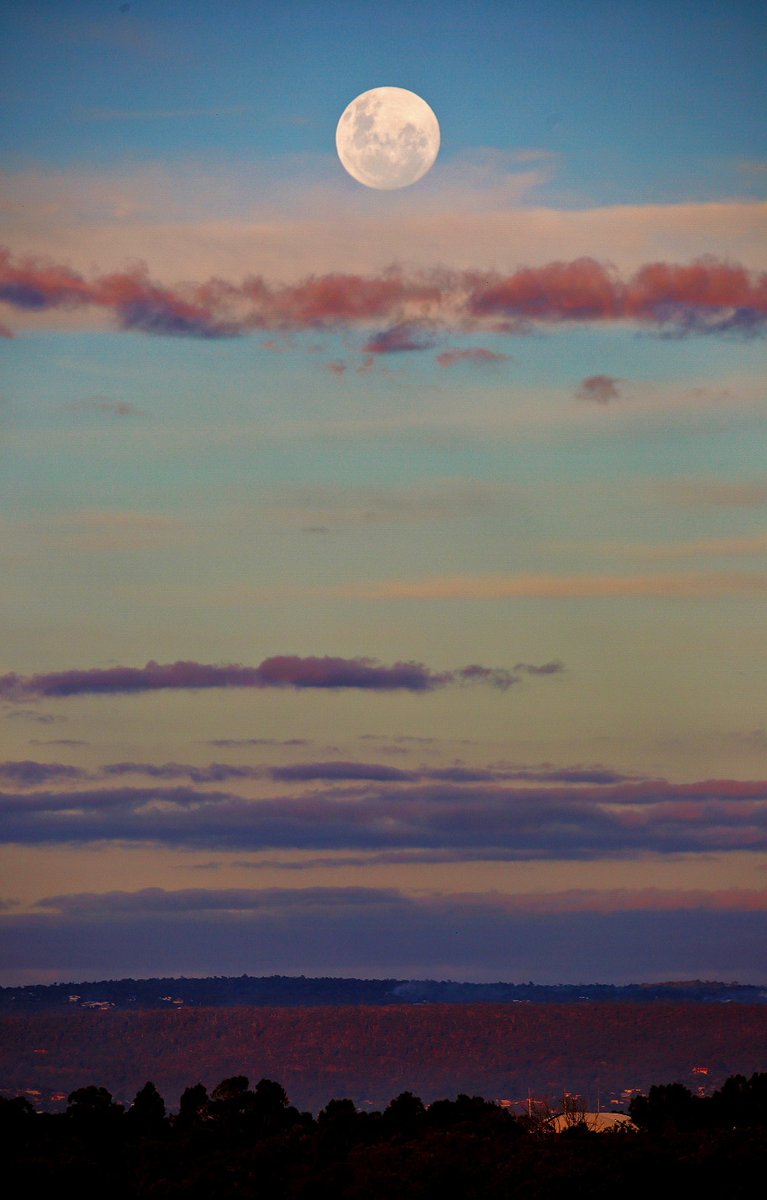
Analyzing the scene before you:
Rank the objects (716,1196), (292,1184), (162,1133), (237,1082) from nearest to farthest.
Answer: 1. (716,1196)
2. (292,1184)
3. (162,1133)
4. (237,1082)

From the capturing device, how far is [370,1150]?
81.2 meters

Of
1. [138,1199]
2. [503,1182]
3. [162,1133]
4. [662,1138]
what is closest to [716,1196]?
[503,1182]

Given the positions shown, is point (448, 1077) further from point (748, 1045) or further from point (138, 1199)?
Result: point (138, 1199)

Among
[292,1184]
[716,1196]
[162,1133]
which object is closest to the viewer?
[716,1196]

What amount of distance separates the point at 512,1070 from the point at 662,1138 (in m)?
119

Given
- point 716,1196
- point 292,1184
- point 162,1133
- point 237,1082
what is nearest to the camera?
point 716,1196

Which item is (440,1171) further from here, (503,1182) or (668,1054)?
(668,1054)

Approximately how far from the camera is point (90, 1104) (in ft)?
313

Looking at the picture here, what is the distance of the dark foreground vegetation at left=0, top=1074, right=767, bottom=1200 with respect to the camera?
216 feet

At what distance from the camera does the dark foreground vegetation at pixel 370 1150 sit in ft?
216

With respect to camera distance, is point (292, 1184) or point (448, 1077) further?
point (448, 1077)

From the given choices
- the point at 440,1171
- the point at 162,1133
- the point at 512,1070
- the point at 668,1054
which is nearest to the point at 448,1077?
the point at 512,1070

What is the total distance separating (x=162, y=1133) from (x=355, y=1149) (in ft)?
47.1

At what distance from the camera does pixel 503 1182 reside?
214ft
